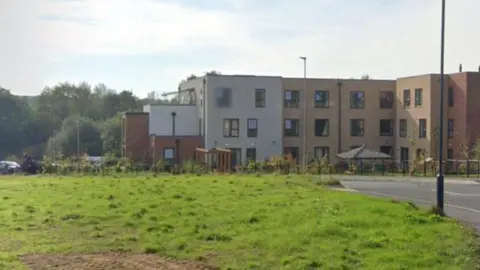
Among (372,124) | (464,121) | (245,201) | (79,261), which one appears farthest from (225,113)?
(79,261)

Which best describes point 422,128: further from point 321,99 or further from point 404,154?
point 321,99

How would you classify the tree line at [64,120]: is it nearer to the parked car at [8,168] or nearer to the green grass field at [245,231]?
the parked car at [8,168]

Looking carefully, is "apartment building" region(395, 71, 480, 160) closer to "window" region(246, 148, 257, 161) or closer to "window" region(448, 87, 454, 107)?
"window" region(448, 87, 454, 107)

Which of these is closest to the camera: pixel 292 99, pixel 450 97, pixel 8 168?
pixel 8 168

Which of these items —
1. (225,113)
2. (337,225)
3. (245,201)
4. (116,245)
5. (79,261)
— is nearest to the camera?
(79,261)

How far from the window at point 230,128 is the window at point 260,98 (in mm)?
2641

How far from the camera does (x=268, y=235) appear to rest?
1359cm

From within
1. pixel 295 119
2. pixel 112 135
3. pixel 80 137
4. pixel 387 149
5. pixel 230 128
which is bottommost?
pixel 387 149

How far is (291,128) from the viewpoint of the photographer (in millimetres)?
63781

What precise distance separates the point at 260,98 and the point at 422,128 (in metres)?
15.0

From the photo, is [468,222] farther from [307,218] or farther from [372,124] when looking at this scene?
[372,124]

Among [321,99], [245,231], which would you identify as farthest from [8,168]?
[245,231]

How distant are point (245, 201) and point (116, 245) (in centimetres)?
710

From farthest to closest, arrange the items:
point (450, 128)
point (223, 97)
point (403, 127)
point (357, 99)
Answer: point (357, 99) → point (403, 127) → point (223, 97) → point (450, 128)
